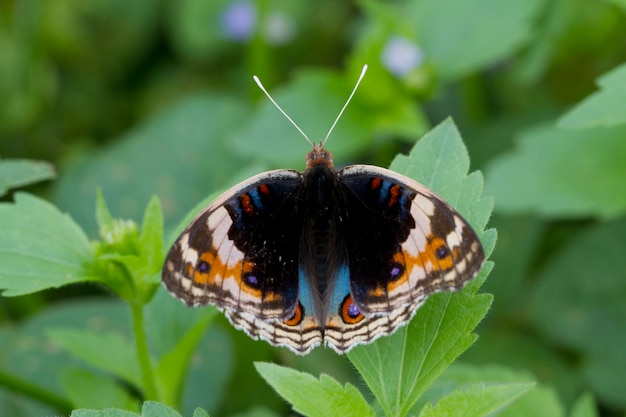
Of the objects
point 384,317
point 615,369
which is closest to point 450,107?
point 615,369

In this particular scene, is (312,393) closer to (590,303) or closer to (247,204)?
(247,204)

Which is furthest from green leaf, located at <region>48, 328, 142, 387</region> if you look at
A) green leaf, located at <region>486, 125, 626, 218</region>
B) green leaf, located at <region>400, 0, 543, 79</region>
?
green leaf, located at <region>400, 0, 543, 79</region>

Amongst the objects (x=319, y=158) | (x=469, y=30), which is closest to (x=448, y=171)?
(x=319, y=158)

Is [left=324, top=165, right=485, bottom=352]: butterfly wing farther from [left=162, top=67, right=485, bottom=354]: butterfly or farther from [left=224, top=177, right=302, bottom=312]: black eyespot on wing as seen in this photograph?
[left=224, top=177, right=302, bottom=312]: black eyespot on wing

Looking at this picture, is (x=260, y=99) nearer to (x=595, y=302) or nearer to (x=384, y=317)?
(x=595, y=302)

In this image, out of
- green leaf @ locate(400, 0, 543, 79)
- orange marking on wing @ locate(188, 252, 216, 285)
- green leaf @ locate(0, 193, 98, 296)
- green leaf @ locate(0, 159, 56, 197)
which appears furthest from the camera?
green leaf @ locate(400, 0, 543, 79)

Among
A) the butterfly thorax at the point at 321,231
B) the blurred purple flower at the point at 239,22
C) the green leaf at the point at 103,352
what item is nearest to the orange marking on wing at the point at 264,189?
the butterfly thorax at the point at 321,231

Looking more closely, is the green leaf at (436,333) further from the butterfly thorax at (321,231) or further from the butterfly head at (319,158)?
the butterfly head at (319,158)
